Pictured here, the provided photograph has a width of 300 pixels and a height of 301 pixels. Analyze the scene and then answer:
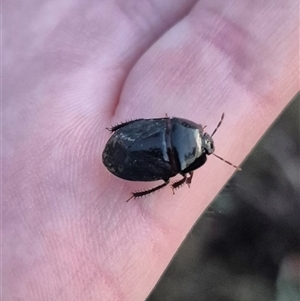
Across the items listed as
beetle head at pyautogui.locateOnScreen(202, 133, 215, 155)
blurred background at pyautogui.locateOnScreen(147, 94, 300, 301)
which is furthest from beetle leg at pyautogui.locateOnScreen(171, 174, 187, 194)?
blurred background at pyautogui.locateOnScreen(147, 94, 300, 301)

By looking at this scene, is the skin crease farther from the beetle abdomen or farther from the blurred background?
the blurred background

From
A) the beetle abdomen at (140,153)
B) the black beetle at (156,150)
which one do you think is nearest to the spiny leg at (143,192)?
the black beetle at (156,150)

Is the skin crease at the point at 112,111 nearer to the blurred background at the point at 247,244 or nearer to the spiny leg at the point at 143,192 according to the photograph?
the spiny leg at the point at 143,192

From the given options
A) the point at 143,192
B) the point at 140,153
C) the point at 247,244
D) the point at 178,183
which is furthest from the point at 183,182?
the point at 247,244

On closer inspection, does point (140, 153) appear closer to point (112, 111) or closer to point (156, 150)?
point (156, 150)

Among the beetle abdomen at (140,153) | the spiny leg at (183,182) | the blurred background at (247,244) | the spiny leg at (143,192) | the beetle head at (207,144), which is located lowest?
the blurred background at (247,244)

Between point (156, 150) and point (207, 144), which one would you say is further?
point (207, 144)
